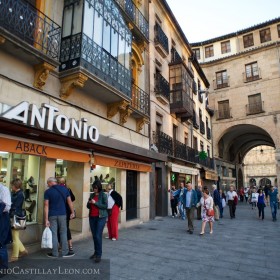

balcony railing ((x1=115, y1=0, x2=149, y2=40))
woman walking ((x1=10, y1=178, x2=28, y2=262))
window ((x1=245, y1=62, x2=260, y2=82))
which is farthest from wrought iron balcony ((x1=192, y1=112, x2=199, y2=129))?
woman walking ((x1=10, y1=178, x2=28, y2=262))

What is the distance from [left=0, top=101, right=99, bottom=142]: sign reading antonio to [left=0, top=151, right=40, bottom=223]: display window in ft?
4.11

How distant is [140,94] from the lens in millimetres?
13180

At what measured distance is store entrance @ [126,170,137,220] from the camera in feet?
38.5

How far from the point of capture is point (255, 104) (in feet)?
94.3

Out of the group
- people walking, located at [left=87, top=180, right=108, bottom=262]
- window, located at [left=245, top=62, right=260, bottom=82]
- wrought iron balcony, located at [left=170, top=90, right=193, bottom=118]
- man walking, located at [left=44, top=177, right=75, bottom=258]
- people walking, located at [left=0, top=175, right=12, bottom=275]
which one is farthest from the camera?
window, located at [left=245, top=62, right=260, bottom=82]

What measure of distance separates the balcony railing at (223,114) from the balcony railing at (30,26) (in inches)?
1010

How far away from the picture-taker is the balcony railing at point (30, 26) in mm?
6508

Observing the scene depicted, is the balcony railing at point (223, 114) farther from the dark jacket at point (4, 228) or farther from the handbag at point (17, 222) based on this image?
the dark jacket at point (4, 228)

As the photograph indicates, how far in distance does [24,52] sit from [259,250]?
27.0 feet

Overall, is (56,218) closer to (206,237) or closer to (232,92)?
(206,237)

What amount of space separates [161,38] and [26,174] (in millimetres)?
12832

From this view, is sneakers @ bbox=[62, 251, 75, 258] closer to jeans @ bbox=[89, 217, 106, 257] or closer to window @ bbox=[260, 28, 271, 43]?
jeans @ bbox=[89, 217, 106, 257]

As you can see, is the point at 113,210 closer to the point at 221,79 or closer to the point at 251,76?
the point at 251,76

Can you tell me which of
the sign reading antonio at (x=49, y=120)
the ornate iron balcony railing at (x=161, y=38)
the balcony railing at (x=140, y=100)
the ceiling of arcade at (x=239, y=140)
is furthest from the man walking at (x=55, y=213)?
the ceiling of arcade at (x=239, y=140)
